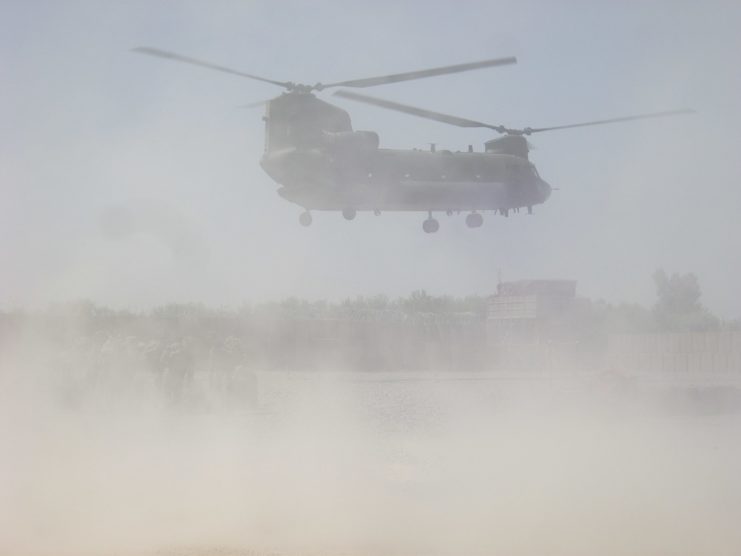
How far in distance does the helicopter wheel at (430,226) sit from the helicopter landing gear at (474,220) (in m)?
0.86

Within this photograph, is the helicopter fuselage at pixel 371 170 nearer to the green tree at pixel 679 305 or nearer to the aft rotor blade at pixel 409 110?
the aft rotor blade at pixel 409 110

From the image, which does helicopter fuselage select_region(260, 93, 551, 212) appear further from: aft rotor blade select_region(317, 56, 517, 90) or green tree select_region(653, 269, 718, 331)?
green tree select_region(653, 269, 718, 331)

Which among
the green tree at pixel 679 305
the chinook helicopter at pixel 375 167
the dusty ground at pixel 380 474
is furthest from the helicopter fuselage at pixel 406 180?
the green tree at pixel 679 305

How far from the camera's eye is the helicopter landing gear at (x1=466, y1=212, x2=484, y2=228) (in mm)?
16562

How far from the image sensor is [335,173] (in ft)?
51.3

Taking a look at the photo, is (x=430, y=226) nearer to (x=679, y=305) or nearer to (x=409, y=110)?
(x=409, y=110)

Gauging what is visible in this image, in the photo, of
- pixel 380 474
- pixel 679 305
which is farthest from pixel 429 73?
pixel 679 305

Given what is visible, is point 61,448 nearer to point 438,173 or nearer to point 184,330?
point 438,173

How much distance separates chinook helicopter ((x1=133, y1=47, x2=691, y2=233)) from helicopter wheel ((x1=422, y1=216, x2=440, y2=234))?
0.02 meters

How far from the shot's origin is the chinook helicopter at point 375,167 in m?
15.4

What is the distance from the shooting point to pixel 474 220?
16.6 m

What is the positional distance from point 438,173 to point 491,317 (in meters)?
20.2

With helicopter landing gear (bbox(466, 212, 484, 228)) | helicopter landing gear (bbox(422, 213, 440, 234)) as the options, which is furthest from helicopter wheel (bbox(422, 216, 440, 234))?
helicopter landing gear (bbox(466, 212, 484, 228))

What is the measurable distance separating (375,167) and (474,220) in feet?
6.75
